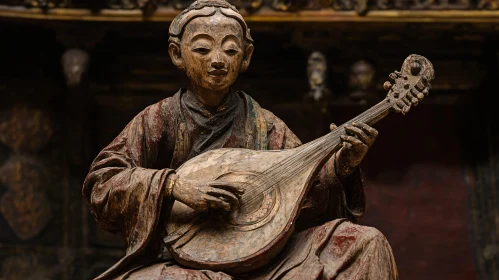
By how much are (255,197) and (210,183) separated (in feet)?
0.58

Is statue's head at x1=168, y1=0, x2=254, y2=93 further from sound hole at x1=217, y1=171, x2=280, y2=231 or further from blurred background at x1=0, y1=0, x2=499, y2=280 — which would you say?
blurred background at x1=0, y1=0, x2=499, y2=280

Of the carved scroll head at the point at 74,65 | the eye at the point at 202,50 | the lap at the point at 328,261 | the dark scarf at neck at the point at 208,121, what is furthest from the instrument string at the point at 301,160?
the carved scroll head at the point at 74,65

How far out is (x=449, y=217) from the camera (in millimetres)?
8828

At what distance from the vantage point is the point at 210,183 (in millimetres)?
5469

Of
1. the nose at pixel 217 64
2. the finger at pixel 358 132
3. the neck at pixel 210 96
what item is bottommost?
the finger at pixel 358 132

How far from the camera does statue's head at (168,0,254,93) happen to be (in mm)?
5820

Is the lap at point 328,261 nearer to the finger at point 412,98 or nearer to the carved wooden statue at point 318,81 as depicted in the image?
the finger at point 412,98

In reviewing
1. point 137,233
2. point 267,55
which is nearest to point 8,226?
point 267,55

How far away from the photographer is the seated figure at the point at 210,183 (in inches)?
213

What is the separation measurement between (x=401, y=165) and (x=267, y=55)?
1.01 m

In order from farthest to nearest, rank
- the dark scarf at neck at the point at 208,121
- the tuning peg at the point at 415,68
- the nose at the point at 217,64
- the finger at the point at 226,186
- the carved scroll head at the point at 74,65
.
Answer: the carved scroll head at the point at 74,65 < the dark scarf at neck at the point at 208,121 < the nose at the point at 217,64 < the tuning peg at the point at 415,68 < the finger at the point at 226,186

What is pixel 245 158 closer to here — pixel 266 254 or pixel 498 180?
pixel 266 254

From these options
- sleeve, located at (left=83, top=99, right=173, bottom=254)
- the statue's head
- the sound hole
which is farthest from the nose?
the sound hole

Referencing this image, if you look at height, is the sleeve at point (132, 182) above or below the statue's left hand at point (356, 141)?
below
